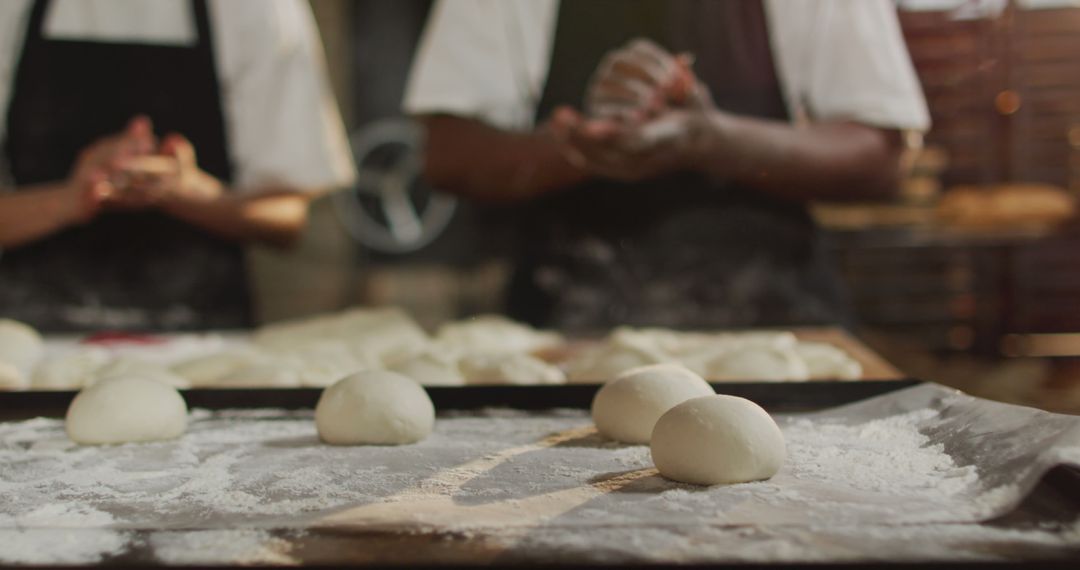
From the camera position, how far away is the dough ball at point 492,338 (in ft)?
6.77

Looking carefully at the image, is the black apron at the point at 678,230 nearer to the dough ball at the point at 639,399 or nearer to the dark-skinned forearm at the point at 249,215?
the dark-skinned forearm at the point at 249,215

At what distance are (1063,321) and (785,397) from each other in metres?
1.61

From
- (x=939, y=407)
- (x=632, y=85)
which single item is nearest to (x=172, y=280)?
(x=632, y=85)

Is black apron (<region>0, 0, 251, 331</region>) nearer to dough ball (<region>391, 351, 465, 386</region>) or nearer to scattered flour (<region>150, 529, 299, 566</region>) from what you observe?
dough ball (<region>391, 351, 465, 386</region>)

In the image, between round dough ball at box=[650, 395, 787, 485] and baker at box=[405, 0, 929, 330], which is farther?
baker at box=[405, 0, 929, 330]

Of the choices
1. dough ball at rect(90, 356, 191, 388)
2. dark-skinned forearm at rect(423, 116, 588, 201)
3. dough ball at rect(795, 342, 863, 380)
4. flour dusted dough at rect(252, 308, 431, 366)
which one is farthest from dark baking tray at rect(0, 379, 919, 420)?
dark-skinned forearm at rect(423, 116, 588, 201)

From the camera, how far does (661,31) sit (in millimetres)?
2566

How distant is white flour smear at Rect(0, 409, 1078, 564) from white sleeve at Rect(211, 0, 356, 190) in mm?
1482

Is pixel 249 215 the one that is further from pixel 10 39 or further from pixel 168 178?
pixel 10 39

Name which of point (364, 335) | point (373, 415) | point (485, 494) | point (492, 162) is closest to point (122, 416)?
point (373, 415)

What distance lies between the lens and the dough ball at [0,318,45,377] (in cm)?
191

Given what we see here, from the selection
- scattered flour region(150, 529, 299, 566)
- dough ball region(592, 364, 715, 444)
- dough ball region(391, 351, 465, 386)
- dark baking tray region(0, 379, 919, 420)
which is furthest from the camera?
dough ball region(391, 351, 465, 386)

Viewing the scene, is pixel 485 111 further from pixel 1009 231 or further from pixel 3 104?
pixel 1009 231

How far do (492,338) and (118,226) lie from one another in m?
1.34
